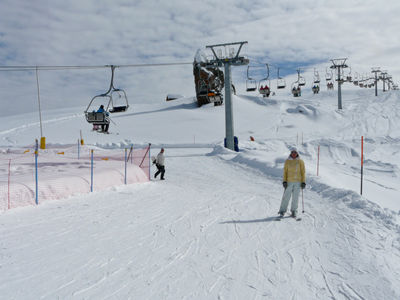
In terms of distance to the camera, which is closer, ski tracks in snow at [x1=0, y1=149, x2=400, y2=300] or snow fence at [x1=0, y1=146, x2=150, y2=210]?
ski tracks in snow at [x1=0, y1=149, x2=400, y2=300]

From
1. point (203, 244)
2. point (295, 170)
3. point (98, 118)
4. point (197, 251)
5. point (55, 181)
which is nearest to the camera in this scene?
point (197, 251)

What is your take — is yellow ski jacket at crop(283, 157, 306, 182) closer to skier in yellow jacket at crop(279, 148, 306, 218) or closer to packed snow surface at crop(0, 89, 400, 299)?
skier in yellow jacket at crop(279, 148, 306, 218)

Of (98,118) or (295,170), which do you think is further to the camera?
(98,118)

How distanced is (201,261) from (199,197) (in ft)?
19.4

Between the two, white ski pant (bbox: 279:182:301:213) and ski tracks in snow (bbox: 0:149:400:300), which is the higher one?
white ski pant (bbox: 279:182:301:213)

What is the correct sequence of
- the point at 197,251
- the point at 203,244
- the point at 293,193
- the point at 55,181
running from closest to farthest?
1. the point at 197,251
2. the point at 203,244
3. the point at 293,193
4. the point at 55,181

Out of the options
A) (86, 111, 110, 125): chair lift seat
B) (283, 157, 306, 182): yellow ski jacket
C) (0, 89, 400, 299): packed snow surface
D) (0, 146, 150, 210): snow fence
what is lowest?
(0, 89, 400, 299): packed snow surface

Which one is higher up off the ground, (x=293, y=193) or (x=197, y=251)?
(x=293, y=193)

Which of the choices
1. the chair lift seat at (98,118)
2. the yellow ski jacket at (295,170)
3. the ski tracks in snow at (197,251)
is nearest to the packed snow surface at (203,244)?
the ski tracks in snow at (197,251)

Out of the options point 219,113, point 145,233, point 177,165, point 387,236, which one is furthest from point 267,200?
point 219,113

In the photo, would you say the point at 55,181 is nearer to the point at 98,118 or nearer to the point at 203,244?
the point at 203,244

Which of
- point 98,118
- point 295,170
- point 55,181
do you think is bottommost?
point 55,181

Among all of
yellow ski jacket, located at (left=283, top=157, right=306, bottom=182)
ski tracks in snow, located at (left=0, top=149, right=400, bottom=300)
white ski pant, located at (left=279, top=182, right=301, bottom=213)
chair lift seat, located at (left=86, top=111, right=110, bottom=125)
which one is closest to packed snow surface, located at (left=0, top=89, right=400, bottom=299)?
ski tracks in snow, located at (left=0, top=149, right=400, bottom=300)

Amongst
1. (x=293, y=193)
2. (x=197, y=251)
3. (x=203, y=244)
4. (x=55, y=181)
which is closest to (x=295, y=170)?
(x=293, y=193)
